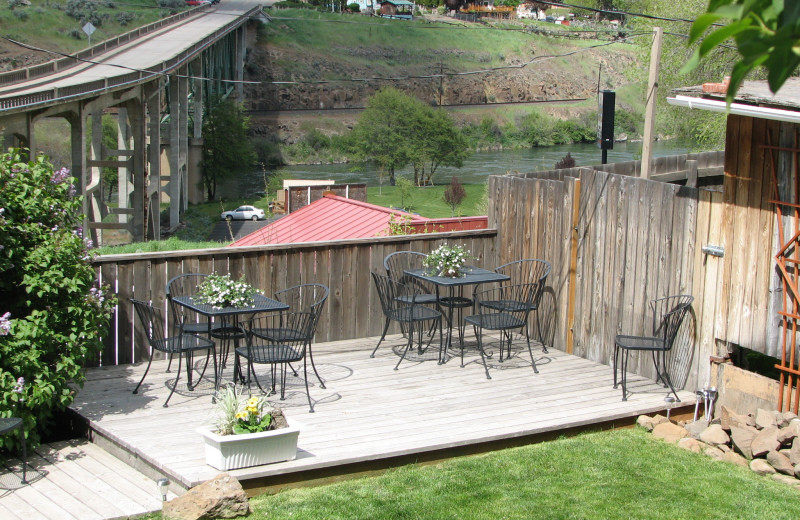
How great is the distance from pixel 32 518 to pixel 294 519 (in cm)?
160

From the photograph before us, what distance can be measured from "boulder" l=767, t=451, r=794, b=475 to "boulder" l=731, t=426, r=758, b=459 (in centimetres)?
20

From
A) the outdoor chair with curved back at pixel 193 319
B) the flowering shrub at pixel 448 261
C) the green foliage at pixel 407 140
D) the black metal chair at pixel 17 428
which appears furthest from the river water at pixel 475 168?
the black metal chair at pixel 17 428

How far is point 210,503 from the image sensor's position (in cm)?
519

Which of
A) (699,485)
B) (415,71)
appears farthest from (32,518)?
(415,71)

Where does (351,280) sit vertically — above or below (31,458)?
above

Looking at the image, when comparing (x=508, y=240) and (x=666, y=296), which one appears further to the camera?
(x=508, y=240)

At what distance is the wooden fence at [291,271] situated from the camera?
27.1 ft

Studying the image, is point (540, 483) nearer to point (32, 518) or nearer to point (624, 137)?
point (32, 518)

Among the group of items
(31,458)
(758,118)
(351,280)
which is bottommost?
(31,458)

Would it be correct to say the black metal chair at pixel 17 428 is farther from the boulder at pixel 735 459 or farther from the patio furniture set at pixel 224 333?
the boulder at pixel 735 459

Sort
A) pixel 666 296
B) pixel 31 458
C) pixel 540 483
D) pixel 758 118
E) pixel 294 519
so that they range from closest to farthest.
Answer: pixel 294 519 < pixel 540 483 < pixel 31 458 < pixel 758 118 < pixel 666 296

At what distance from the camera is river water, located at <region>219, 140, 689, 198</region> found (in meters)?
55.4

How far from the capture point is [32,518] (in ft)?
17.6

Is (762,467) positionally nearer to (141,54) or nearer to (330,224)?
(330,224)
